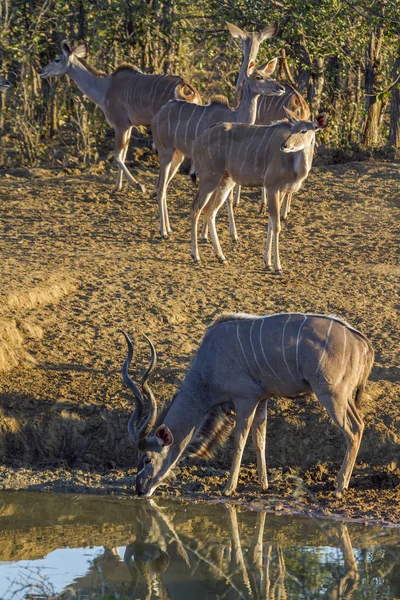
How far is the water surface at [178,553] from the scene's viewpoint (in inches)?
188

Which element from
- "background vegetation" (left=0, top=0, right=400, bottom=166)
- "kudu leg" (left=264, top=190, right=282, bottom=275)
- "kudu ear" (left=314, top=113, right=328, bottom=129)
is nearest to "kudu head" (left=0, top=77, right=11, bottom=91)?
"background vegetation" (left=0, top=0, right=400, bottom=166)

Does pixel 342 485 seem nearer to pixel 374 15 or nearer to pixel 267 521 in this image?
pixel 267 521

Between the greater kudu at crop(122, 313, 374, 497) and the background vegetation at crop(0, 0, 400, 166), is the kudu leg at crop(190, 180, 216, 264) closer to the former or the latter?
the greater kudu at crop(122, 313, 374, 497)

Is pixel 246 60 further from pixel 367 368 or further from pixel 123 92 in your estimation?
pixel 367 368

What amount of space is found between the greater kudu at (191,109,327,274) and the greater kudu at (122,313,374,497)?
2.47m

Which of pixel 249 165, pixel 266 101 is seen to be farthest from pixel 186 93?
pixel 249 165

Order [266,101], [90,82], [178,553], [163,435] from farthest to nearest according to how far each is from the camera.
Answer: [90,82], [266,101], [163,435], [178,553]

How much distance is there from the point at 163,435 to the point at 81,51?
679cm

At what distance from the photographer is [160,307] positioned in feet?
24.7

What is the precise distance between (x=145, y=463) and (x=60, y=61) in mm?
6630

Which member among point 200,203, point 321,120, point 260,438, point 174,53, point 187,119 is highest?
point 174,53

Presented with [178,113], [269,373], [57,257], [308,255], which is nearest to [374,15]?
[178,113]

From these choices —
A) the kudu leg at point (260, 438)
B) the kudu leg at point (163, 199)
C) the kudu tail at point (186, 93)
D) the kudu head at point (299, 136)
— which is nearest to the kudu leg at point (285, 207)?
the kudu leg at point (163, 199)

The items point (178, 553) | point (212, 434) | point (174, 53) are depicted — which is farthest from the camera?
point (174, 53)
